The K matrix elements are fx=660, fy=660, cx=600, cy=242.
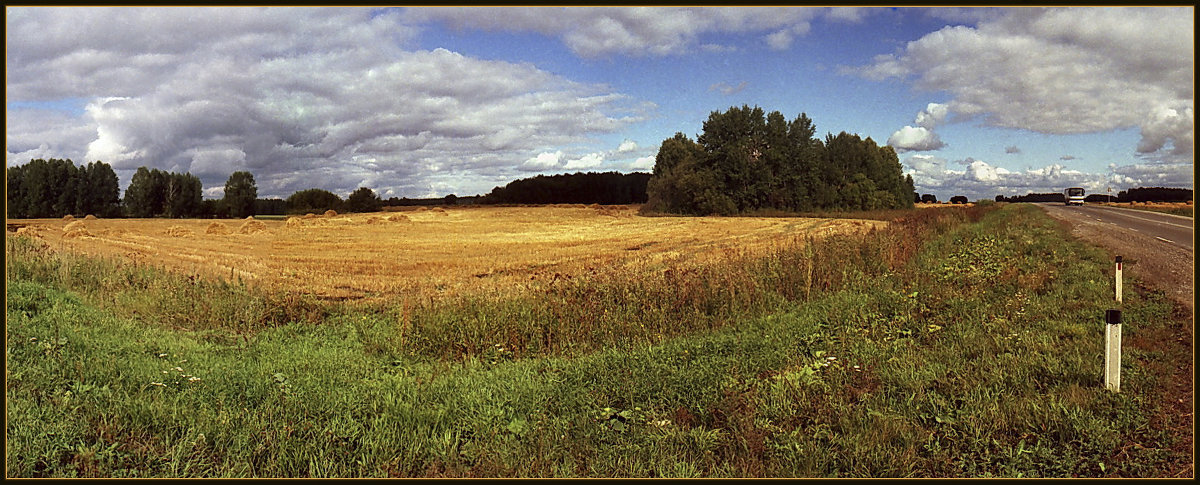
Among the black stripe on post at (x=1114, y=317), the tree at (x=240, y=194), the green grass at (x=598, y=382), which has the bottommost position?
the green grass at (x=598, y=382)

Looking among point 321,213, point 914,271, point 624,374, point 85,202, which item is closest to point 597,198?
point 321,213

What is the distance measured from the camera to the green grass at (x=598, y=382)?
18.7 ft

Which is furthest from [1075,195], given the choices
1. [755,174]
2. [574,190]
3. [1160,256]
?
[1160,256]

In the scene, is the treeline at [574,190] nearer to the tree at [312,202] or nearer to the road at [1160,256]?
the tree at [312,202]

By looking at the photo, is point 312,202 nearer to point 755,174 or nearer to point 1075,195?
point 755,174

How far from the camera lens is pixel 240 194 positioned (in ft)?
183

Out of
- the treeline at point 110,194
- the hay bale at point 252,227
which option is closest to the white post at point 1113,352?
the hay bale at point 252,227

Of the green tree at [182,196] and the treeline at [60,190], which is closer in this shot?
the treeline at [60,190]

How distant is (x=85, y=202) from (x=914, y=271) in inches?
2299

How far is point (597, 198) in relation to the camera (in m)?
109

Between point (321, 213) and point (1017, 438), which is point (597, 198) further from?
point (1017, 438)

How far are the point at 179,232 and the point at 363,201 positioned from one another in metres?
32.2

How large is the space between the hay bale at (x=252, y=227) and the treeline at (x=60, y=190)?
Result: 19379mm

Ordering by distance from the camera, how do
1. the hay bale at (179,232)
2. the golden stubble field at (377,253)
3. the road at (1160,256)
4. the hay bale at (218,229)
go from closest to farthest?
the road at (1160,256) < the golden stubble field at (377,253) < the hay bale at (179,232) < the hay bale at (218,229)
